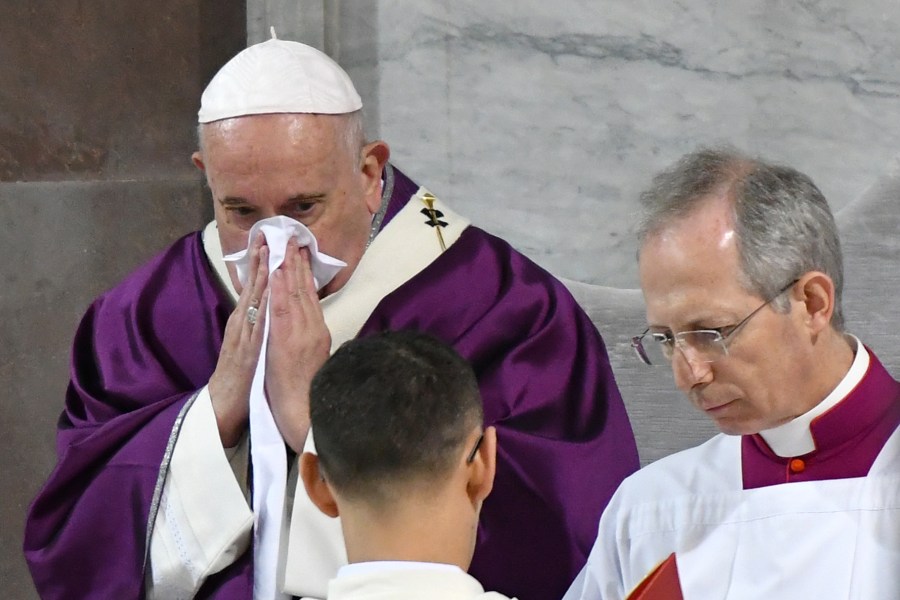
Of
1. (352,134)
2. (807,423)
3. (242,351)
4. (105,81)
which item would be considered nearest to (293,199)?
(352,134)

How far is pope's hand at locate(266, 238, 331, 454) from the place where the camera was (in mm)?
3178

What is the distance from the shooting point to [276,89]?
3426 millimetres

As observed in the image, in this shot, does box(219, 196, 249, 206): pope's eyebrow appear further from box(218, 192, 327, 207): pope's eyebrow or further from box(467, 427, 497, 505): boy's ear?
box(467, 427, 497, 505): boy's ear

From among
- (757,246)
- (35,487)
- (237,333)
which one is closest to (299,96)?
(237,333)

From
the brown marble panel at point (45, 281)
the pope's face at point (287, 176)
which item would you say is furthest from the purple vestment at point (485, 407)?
the brown marble panel at point (45, 281)

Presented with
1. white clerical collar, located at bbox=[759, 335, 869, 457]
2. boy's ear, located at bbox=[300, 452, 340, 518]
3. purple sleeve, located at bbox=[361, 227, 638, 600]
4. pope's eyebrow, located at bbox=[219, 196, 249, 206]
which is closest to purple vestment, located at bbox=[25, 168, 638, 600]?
purple sleeve, located at bbox=[361, 227, 638, 600]

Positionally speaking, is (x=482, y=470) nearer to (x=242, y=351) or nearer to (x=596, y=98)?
(x=242, y=351)

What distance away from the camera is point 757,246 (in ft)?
8.93

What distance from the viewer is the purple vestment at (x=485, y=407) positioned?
3258mm

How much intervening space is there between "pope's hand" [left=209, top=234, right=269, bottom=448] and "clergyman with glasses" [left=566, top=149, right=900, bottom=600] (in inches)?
35.2

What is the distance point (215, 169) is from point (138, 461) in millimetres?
681

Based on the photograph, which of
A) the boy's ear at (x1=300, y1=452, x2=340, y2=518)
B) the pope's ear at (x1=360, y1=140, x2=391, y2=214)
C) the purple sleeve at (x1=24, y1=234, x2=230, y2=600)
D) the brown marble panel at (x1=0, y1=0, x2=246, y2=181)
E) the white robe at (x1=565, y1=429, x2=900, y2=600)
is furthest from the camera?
the brown marble panel at (x1=0, y1=0, x2=246, y2=181)

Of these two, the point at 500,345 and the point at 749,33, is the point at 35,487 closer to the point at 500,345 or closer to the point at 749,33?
the point at 500,345

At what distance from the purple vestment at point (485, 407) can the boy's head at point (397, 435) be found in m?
0.93
